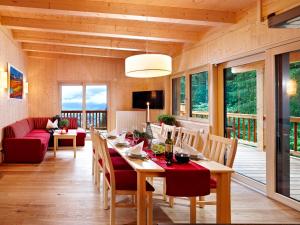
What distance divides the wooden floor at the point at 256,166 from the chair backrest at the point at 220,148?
120cm

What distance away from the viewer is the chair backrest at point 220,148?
9.21 feet

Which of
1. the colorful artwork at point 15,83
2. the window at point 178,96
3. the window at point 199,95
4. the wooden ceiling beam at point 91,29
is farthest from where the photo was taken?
the window at point 178,96

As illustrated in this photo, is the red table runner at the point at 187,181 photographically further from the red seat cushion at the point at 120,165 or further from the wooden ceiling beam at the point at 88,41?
the wooden ceiling beam at the point at 88,41

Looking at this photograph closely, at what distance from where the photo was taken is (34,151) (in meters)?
5.98

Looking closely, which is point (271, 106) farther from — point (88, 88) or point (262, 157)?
point (88, 88)

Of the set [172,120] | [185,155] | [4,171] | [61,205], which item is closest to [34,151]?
[4,171]

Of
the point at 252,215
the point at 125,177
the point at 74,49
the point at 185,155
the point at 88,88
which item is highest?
the point at 74,49


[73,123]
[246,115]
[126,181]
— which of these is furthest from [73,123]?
[126,181]

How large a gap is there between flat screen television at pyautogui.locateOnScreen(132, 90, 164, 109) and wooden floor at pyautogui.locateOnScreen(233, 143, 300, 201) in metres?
3.10

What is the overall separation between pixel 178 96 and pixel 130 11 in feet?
11.1

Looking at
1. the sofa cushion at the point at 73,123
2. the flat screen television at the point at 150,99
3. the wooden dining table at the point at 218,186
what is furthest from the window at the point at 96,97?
the wooden dining table at the point at 218,186

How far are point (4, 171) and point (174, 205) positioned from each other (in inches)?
137

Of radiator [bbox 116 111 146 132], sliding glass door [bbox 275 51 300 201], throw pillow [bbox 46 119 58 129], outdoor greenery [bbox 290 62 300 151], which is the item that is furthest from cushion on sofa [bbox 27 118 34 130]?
outdoor greenery [bbox 290 62 300 151]

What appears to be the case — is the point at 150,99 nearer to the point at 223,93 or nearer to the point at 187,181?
the point at 223,93
